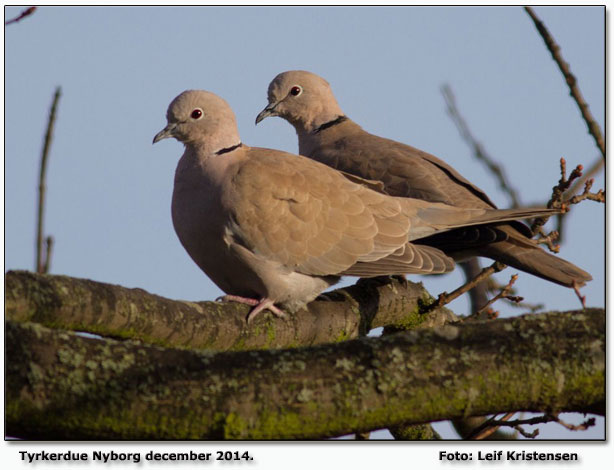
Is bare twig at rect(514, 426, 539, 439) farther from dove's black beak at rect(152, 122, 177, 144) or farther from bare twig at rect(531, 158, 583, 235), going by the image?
dove's black beak at rect(152, 122, 177, 144)

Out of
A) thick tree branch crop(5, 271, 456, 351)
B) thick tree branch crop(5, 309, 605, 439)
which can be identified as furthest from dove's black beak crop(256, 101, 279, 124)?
thick tree branch crop(5, 309, 605, 439)

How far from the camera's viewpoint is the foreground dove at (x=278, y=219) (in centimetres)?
392

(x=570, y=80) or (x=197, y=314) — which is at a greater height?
(x=570, y=80)

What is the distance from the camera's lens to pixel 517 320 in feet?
8.10

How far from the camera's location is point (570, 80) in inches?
88.1

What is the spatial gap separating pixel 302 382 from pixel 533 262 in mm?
2504

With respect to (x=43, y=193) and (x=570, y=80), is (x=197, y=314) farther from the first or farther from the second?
(x=570, y=80)

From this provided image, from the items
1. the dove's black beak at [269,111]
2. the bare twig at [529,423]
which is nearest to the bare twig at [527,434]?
the bare twig at [529,423]

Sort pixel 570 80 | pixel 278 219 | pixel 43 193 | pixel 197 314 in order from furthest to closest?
pixel 278 219
pixel 197 314
pixel 43 193
pixel 570 80

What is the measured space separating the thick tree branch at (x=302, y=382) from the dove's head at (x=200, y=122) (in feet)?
7.06

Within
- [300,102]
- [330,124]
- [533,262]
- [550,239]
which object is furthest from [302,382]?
[300,102]

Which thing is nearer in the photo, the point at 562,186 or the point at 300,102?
the point at 562,186

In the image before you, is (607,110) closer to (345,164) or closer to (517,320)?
(517,320)
